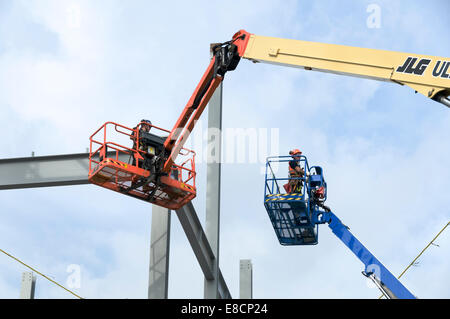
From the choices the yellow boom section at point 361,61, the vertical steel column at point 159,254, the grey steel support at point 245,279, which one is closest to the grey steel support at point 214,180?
the vertical steel column at point 159,254

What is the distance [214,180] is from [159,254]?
3.15 metres

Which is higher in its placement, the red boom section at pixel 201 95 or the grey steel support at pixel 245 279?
the red boom section at pixel 201 95

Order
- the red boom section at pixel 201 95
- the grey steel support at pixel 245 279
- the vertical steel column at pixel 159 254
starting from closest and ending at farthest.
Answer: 1. the red boom section at pixel 201 95
2. the vertical steel column at pixel 159 254
3. the grey steel support at pixel 245 279

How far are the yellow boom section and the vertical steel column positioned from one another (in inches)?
194

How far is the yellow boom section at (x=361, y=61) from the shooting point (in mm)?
12945

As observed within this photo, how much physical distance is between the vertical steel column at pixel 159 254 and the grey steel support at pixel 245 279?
725 centimetres

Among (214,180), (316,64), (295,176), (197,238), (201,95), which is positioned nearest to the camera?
(316,64)

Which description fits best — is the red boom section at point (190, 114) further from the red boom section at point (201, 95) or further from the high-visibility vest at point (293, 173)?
the high-visibility vest at point (293, 173)

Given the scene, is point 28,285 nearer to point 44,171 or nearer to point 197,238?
point 44,171

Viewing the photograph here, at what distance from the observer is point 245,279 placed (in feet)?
82.2

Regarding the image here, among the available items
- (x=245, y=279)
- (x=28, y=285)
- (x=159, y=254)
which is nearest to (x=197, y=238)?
(x=159, y=254)

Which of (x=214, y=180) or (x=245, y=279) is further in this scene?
(x=245, y=279)
